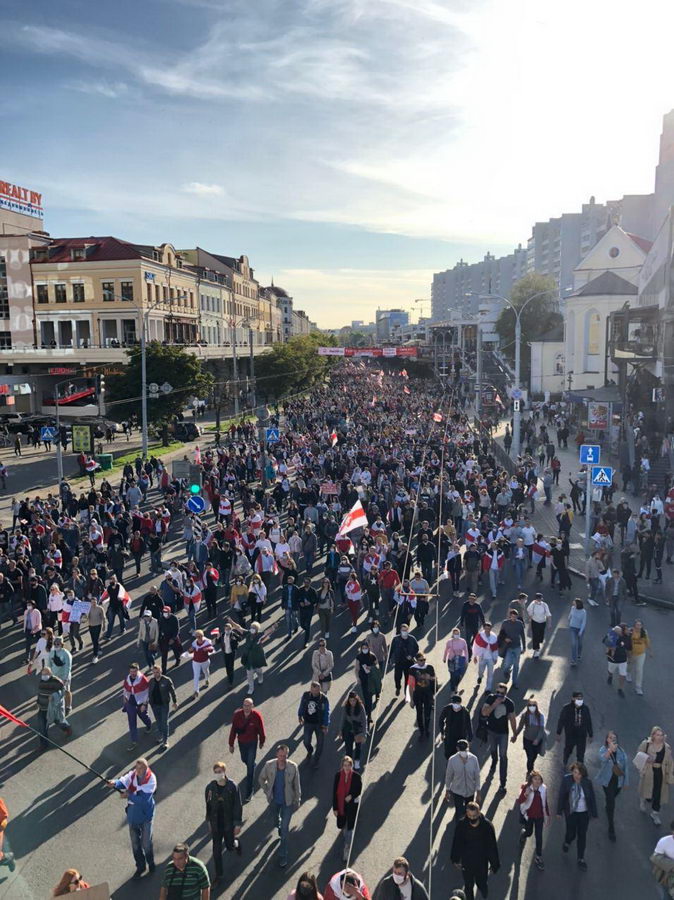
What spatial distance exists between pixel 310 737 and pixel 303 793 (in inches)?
27.4

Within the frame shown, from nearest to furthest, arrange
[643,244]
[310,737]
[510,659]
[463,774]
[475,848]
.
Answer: [475,848], [463,774], [310,737], [510,659], [643,244]

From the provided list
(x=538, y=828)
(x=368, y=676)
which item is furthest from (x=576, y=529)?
(x=538, y=828)

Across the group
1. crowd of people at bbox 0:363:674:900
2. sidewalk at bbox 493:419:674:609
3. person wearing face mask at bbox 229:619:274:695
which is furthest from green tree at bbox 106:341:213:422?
person wearing face mask at bbox 229:619:274:695

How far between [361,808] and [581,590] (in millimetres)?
9952

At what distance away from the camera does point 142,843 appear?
300 inches

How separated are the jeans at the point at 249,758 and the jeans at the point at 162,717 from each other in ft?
4.68

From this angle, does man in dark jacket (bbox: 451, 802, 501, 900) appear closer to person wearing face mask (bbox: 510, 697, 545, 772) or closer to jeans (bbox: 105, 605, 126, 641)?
person wearing face mask (bbox: 510, 697, 545, 772)

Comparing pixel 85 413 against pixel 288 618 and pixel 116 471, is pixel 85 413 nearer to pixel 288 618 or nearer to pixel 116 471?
pixel 116 471

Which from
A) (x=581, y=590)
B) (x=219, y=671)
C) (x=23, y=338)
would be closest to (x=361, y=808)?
(x=219, y=671)

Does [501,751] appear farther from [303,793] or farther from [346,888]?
[346,888]

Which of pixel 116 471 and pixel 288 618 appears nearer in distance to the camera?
pixel 288 618

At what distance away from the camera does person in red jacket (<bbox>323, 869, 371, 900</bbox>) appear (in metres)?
5.92

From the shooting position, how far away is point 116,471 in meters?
34.6

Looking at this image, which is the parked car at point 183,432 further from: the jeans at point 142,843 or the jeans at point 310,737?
the jeans at point 142,843
